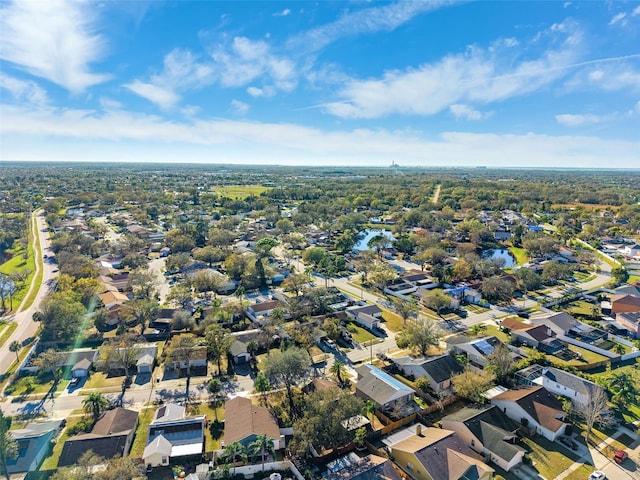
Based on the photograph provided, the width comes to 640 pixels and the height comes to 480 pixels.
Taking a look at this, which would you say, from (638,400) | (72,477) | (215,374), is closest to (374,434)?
(215,374)

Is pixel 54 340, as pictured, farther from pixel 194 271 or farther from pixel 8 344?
pixel 194 271

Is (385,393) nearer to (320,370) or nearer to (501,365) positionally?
(320,370)

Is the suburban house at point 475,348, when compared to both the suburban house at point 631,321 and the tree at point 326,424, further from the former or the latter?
the suburban house at point 631,321

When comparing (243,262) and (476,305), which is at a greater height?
(243,262)

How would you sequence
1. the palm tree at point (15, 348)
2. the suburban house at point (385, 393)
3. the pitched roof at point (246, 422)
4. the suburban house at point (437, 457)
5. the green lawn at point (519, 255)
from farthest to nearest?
the green lawn at point (519, 255), the palm tree at point (15, 348), the suburban house at point (385, 393), the pitched roof at point (246, 422), the suburban house at point (437, 457)

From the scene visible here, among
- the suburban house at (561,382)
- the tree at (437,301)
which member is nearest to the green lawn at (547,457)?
the suburban house at (561,382)

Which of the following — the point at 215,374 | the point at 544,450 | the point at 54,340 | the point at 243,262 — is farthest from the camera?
the point at 243,262

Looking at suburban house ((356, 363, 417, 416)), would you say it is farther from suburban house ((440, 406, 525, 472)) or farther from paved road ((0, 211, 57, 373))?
→ paved road ((0, 211, 57, 373))
